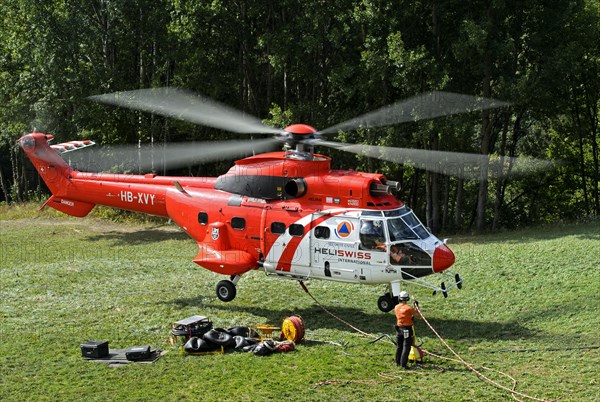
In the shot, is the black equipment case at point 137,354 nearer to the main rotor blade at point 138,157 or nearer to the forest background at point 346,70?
the forest background at point 346,70

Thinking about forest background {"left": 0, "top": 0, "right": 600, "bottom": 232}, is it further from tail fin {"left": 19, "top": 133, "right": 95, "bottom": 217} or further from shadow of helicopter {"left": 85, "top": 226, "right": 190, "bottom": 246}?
tail fin {"left": 19, "top": 133, "right": 95, "bottom": 217}

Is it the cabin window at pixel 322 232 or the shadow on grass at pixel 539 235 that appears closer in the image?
the cabin window at pixel 322 232

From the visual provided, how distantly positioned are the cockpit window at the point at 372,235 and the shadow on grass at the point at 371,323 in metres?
2.00

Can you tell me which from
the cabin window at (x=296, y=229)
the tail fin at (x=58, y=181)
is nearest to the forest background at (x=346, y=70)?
the tail fin at (x=58, y=181)

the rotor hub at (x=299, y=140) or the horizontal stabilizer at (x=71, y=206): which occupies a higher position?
the rotor hub at (x=299, y=140)

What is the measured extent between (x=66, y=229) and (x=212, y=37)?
1207cm

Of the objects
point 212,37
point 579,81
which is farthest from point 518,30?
point 212,37

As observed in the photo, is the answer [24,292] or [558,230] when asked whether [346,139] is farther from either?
[24,292]

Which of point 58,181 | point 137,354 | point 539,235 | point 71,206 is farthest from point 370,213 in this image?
point 539,235

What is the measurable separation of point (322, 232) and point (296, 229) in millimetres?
701

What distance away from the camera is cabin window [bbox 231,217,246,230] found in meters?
17.6

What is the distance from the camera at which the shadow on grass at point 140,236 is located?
99.6 ft

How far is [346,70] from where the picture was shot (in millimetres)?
30406

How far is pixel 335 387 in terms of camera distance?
1248cm
